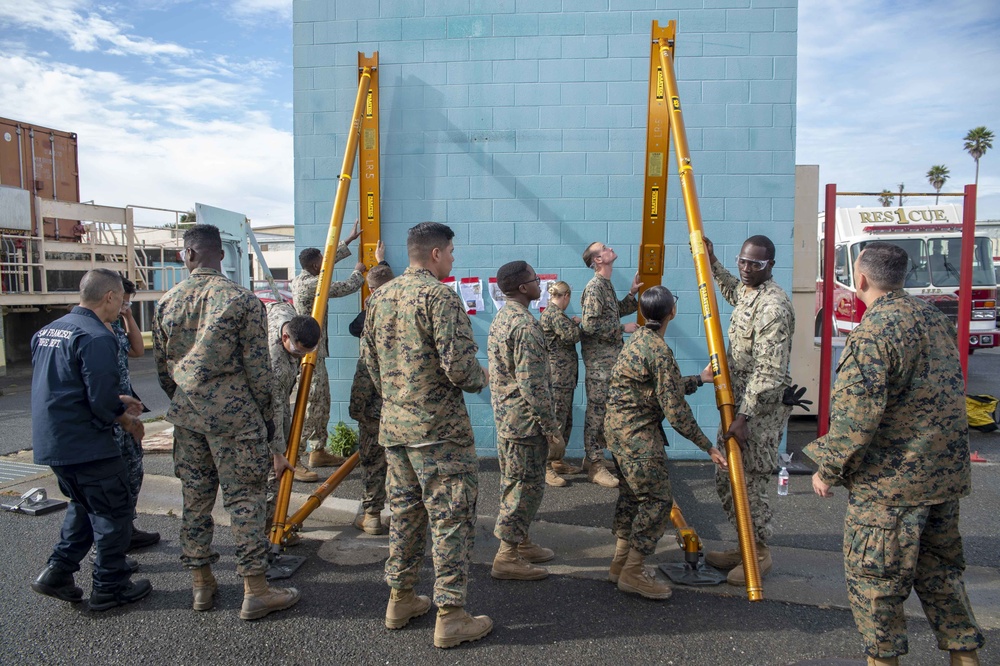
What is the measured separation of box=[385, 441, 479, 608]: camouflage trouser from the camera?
10.8ft

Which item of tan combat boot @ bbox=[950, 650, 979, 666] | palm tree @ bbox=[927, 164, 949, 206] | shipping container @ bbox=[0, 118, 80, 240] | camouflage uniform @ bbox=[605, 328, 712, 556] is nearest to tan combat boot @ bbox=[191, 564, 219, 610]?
camouflage uniform @ bbox=[605, 328, 712, 556]

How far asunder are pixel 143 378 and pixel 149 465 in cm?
694

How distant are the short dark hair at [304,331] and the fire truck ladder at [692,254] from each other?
2471mm

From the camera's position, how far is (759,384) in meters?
3.83

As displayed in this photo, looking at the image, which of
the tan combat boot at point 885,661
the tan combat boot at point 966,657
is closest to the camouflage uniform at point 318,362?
the tan combat boot at point 885,661

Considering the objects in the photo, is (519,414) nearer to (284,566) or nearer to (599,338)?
(284,566)

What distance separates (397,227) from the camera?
655 centimetres

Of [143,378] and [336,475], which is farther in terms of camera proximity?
[143,378]

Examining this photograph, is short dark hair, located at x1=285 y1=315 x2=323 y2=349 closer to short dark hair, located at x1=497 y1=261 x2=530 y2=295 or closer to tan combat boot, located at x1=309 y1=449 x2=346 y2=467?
short dark hair, located at x1=497 y1=261 x2=530 y2=295

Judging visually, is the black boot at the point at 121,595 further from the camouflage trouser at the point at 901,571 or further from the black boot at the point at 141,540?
the camouflage trouser at the point at 901,571

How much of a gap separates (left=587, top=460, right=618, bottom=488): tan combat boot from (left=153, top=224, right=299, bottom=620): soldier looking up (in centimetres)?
299

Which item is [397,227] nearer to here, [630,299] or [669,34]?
[630,299]

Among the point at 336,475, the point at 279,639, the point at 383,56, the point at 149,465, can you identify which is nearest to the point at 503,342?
the point at 336,475

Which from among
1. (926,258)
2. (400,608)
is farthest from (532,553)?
(926,258)
